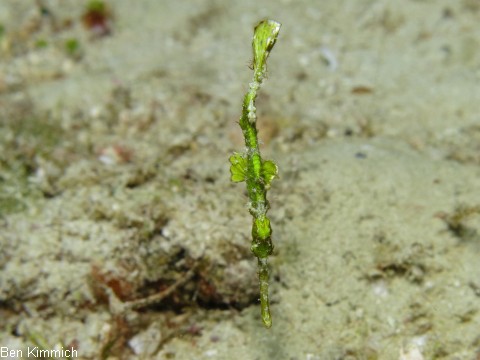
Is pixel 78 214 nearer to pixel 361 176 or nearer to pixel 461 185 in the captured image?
pixel 361 176

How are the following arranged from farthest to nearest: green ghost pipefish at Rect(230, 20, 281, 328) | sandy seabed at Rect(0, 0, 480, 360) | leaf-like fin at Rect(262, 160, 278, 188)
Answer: sandy seabed at Rect(0, 0, 480, 360) → leaf-like fin at Rect(262, 160, 278, 188) → green ghost pipefish at Rect(230, 20, 281, 328)

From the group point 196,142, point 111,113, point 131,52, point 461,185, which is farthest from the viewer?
point 131,52

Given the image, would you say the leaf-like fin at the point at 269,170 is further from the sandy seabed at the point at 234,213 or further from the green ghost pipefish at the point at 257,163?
the sandy seabed at the point at 234,213

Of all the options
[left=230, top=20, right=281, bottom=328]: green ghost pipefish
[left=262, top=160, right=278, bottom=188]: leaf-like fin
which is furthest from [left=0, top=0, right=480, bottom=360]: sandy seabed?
[left=262, top=160, right=278, bottom=188]: leaf-like fin

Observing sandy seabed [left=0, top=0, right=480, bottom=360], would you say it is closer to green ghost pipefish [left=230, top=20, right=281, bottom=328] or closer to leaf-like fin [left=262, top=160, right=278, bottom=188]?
green ghost pipefish [left=230, top=20, right=281, bottom=328]

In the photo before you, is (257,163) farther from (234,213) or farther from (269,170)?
(234,213)

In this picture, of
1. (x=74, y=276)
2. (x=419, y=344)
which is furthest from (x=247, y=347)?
(x=74, y=276)
